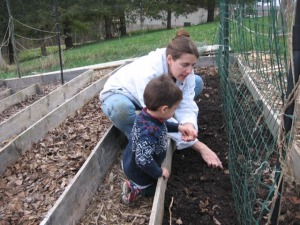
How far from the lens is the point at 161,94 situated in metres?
1.97

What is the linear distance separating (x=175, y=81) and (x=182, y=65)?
1.04 ft

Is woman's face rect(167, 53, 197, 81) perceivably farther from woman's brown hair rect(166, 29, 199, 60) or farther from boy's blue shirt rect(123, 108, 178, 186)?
boy's blue shirt rect(123, 108, 178, 186)

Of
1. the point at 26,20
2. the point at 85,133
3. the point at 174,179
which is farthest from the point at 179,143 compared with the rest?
the point at 26,20

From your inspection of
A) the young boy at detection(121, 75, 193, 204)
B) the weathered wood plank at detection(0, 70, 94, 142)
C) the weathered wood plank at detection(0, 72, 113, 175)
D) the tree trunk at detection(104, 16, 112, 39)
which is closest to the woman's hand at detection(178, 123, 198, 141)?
the young boy at detection(121, 75, 193, 204)

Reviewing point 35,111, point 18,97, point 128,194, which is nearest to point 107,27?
point 18,97

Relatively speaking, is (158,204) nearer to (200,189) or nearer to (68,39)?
(200,189)

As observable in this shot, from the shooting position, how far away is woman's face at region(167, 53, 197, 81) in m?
2.36

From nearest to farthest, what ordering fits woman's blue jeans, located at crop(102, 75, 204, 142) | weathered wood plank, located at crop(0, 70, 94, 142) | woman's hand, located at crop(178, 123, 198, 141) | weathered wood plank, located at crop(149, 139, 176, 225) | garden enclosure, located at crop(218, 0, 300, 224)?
1. garden enclosure, located at crop(218, 0, 300, 224)
2. weathered wood plank, located at crop(149, 139, 176, 225)
3. woman's hand, located at crop(178, 123, 198, 141)
4. woman's blue jeans, located at crop(102, 75, 204, 142)
5. weathered wood plank, located at crop(0, 70, 94, 142)

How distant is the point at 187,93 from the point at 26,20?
19.1m

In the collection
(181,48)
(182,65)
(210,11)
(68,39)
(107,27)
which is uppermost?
(210,11)

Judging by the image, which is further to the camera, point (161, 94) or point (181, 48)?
point (181, 48)

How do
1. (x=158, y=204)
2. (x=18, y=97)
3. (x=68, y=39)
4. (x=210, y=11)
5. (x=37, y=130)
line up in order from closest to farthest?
(x=158, y=204) → (x=37, y=130) → (x=18, y=97) → (x=68, y=39) → (x=210, y=11)

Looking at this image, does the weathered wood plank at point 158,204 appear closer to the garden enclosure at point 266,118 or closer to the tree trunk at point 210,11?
the garden enclosure at point 266,118

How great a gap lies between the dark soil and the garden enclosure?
106mm
